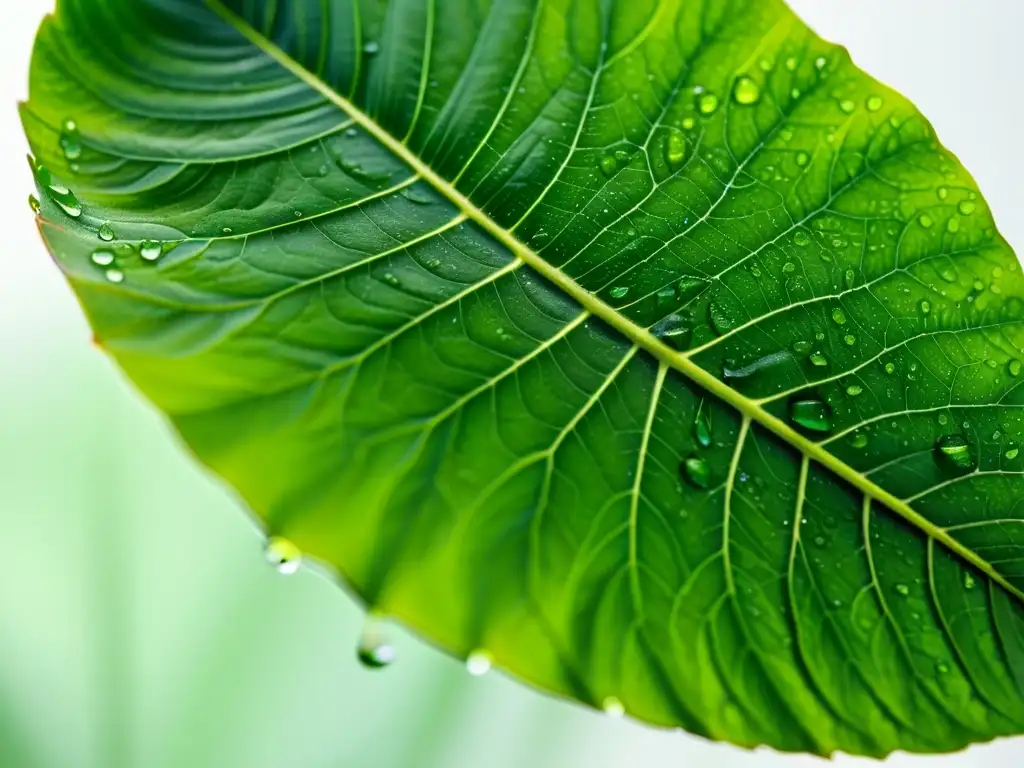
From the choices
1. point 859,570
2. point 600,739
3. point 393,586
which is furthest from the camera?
point 600,739

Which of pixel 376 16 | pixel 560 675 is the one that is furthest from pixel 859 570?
pixel 376 16

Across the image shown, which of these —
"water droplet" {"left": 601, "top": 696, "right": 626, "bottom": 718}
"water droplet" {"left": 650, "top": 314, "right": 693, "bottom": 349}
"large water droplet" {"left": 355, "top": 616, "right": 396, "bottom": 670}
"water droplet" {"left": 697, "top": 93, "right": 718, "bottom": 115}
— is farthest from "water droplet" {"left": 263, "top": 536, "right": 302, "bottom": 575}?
"water droplet" {"left": 697, "top": 93, "right": 718, "bottom": 115}

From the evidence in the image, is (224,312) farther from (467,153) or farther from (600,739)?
(600,739)

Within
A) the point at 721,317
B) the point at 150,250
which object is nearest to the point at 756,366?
the point at 721,317

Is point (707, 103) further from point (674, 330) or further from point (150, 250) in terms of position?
point (150, 250)

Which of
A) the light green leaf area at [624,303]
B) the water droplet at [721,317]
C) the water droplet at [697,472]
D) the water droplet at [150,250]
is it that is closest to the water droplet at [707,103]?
the light green leaf area at [624,303]

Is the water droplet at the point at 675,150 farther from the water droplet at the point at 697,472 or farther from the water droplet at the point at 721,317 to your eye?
the water droplet at the point at 697,472

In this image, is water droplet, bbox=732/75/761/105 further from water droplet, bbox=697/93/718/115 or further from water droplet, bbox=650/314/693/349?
water droplet, bbox=650/314/693/349
